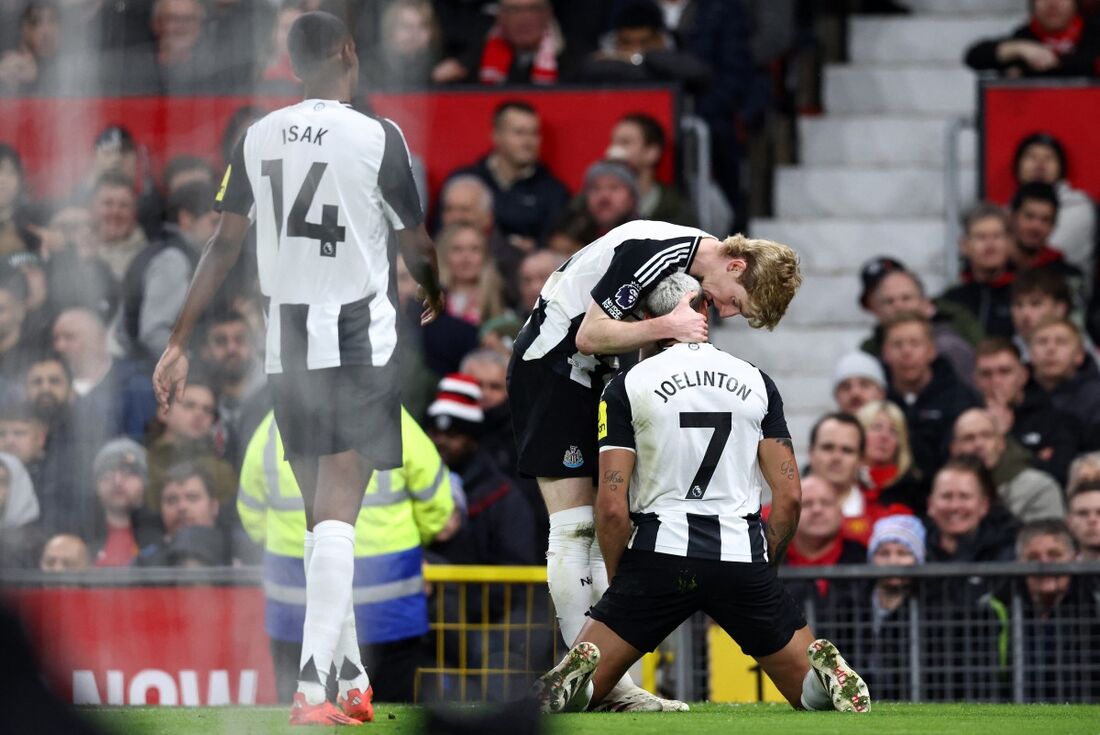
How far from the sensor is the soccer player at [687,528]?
235 inches

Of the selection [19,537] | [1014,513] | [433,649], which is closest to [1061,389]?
[1014,513]

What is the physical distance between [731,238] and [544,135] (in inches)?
205

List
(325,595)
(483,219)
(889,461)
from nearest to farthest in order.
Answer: (325,595)
(889,461)
(483,219)

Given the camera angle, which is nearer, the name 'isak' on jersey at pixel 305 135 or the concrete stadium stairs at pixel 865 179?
the name 'isak' on jersey at pixel 305 135

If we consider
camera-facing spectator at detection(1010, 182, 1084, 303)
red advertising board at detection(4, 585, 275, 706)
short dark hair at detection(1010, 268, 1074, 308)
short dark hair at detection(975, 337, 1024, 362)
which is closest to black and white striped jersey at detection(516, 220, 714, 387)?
red advertising board at detection(4, 585, 275, 706)

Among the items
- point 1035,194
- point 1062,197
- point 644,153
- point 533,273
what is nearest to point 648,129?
point 644,153

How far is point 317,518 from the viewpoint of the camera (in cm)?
557

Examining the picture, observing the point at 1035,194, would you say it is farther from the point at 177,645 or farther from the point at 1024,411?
the point at 177,645

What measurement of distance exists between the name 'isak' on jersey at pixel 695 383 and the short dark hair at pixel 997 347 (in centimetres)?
449

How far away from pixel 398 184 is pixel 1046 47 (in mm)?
7202

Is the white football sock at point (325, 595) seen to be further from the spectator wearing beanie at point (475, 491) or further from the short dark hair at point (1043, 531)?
the short dark hair at point (1043, 531)

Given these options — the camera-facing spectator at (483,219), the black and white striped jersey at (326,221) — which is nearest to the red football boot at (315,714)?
the black and white striped jersey at (326,221)

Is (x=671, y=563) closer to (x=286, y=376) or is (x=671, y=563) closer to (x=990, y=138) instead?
(x=286, y=376)

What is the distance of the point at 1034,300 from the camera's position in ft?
34.4
